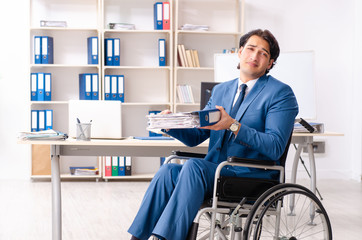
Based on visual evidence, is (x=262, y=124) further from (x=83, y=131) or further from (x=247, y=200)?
(x=83, y=131)

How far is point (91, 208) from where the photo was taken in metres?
4.02

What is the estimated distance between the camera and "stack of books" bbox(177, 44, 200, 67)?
5.40 m

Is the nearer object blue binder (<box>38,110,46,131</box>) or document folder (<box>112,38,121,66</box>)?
blue binder (<box>38,110,46,131</box>)

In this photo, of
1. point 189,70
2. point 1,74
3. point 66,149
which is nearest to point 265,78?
point 66,149

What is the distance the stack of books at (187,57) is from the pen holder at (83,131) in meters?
2.83

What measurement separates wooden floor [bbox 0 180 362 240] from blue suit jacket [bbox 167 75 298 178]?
1275 mm

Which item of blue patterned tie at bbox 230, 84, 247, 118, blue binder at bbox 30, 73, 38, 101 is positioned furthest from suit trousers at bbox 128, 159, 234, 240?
blue binder at bbox 30, 73, 38, 101

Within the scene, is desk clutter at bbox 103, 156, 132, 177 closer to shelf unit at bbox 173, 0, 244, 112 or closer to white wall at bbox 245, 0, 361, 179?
shelf unit at bbox 173, 0, 244, 112

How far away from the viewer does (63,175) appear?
532 cm

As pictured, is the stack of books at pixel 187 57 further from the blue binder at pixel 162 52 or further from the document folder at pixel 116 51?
the document folder at pixel 116 51

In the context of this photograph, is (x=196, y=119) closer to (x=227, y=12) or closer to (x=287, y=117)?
(x=287, y=117)

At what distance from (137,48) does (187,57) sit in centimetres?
62

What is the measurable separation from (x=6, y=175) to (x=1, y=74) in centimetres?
112

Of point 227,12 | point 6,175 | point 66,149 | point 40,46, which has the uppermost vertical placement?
point 227,12
